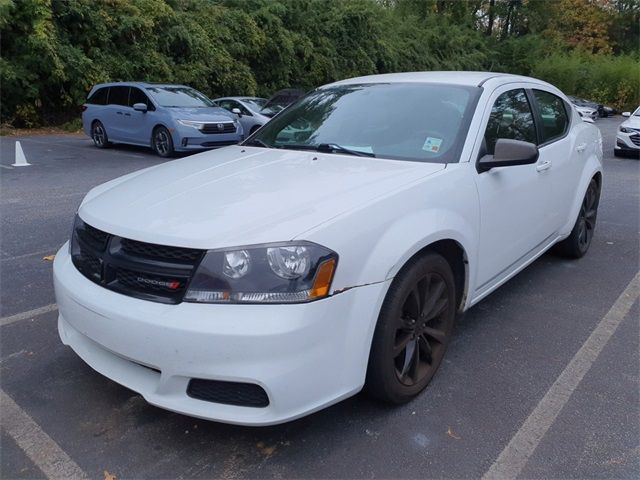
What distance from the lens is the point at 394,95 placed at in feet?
12.3

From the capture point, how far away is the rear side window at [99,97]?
1357 centimetres

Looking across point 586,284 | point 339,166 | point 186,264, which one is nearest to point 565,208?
point 586,284

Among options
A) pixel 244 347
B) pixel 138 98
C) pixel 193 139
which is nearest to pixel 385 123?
pixel 244 347

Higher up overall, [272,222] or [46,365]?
[272,222]

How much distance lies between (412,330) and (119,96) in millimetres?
12173

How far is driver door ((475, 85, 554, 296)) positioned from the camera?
10.9ft

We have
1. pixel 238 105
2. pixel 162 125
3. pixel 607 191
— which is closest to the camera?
pixel 607 191

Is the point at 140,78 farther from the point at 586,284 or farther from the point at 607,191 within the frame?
the point at 586,284

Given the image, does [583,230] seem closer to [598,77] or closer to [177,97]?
[177,97]

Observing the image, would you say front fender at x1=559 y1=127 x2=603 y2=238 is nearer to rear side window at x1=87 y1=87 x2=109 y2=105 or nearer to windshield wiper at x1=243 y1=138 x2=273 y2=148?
windshield wiper at x1=243 y1=138 x2=273 y2=148

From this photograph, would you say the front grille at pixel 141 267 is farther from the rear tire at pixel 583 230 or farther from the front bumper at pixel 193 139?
the front bumper at pixel 193 139

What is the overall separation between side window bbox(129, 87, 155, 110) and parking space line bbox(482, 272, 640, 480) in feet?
35.1

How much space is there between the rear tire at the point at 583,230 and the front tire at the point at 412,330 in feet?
8.12

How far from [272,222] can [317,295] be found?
1.24ft
